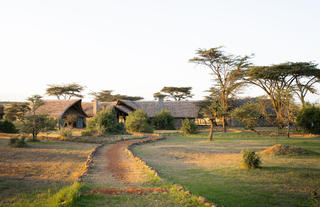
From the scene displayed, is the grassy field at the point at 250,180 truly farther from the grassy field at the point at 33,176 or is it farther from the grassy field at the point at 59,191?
the grassy field at the point at 33,176

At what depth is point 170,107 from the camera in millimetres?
39750

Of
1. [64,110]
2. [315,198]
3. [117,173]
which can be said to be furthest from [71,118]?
[315,198]

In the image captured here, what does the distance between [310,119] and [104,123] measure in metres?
17.6

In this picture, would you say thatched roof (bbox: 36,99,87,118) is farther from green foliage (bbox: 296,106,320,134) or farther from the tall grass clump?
the tall grass clump

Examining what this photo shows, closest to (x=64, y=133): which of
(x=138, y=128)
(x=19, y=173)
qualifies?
(x=138, y=128)

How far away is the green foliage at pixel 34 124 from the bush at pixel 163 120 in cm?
1838

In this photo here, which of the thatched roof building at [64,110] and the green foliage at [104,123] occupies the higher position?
the thatched roof building at [64,110]

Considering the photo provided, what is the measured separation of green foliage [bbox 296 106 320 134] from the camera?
19.3 meters

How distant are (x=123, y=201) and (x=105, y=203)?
0.39 m

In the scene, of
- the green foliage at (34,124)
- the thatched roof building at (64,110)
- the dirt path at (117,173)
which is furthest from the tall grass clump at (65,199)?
the thatched roof building at (64,110)

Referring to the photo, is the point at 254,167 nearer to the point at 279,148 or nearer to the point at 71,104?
the point at 279,148

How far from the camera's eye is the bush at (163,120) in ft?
114

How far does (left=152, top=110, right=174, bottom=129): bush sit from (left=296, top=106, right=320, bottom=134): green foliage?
699 inches

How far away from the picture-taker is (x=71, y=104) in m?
32.9
